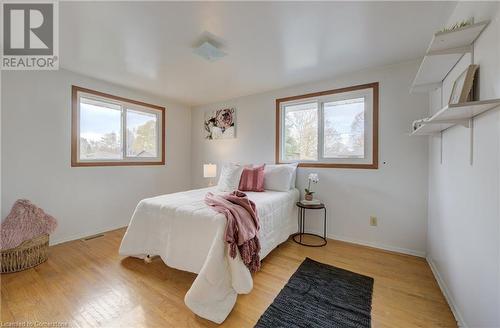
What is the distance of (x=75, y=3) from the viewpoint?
1.46 m

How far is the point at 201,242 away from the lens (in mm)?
1656

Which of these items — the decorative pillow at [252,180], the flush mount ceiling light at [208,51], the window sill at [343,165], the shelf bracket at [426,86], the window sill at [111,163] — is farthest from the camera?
the decorative pillow at [252,180]

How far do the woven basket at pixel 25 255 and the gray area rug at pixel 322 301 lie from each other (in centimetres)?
241

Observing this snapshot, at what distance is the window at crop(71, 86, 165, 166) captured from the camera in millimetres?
2760

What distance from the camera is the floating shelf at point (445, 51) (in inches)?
45.1

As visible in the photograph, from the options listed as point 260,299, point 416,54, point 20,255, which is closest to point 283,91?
point 416,54

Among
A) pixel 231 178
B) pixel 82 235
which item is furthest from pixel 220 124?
pixel 82 235

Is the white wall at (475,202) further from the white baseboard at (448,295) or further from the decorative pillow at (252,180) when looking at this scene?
the decorative pillow at (252,180)

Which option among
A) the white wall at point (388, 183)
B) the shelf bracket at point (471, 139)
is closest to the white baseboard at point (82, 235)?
the white wall at point (388, 183)

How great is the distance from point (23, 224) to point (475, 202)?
385 cm

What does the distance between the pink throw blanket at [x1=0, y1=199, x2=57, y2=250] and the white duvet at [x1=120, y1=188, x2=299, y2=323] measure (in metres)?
0.93

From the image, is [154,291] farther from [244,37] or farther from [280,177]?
[244,37]

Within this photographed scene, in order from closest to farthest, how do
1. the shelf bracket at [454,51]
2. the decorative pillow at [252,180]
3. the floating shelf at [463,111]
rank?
the floating shelf at [463,111] → the shelf bracket at [454,51] → the decorative pillow at [252,180]

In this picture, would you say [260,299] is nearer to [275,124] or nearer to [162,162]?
[275,124]
